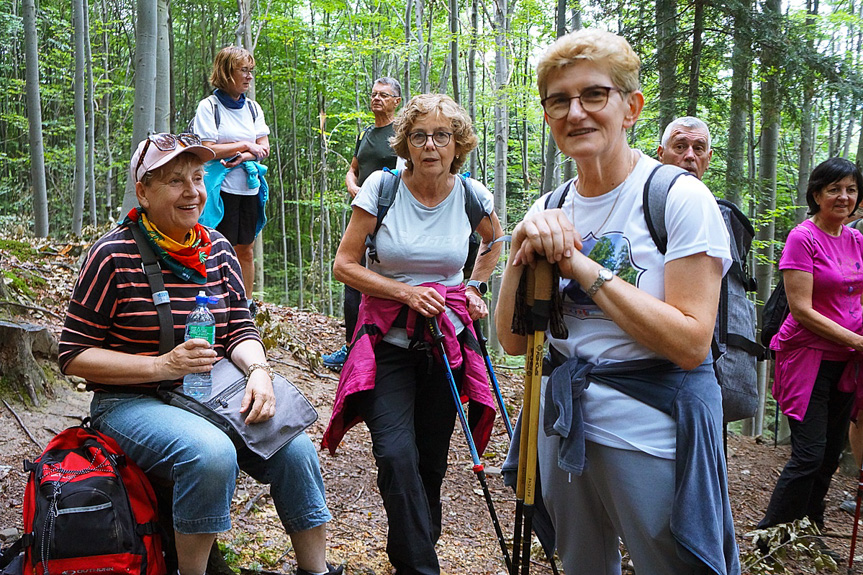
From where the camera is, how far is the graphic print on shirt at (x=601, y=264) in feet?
6.01

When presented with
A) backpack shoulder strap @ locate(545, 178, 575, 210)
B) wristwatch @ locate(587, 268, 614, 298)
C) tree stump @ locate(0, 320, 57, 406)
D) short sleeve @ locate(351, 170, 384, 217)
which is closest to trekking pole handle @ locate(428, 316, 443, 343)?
short sleeve @ locate(351, 170, 384, 217)

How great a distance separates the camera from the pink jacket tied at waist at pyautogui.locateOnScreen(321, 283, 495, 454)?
9.95 ft

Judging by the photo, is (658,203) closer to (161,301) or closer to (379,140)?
(161,301)

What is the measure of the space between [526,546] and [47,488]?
5.54 feet

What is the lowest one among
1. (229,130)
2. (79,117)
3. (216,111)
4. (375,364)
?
(375,364)

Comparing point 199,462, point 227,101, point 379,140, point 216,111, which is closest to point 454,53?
point 379,140

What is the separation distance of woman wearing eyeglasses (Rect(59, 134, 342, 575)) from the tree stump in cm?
199

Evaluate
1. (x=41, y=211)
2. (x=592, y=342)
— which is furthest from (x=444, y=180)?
(x=41, y=211)

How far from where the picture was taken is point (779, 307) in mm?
4551

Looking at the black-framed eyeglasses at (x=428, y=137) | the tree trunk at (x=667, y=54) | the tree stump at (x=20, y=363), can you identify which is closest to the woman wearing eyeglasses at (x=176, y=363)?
the black-framed eyeglasses at (x=428, y=137)

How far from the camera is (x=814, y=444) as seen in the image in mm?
4117

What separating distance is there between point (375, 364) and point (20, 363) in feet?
9.16

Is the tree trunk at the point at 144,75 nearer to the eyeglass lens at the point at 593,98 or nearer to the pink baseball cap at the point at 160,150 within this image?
the pink baseball cap at the point at 160,150

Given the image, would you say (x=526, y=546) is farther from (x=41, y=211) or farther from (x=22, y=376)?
(x=41, y=211)
